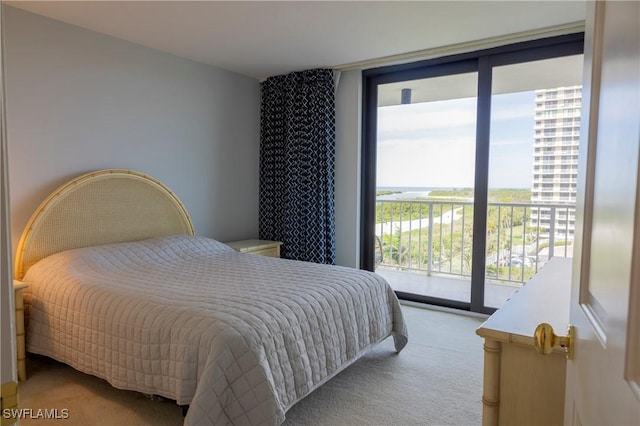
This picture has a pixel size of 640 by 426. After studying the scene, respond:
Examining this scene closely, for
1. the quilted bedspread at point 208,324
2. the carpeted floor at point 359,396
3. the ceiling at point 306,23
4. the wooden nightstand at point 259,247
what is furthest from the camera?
the wooden nightstand at point 259,247

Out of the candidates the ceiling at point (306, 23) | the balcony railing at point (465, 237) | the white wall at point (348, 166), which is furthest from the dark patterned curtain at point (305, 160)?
the balcony railing at point (465, 237)

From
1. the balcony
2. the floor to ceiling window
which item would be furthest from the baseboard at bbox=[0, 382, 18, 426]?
the balcony

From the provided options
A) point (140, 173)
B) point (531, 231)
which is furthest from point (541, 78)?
point (140, 173)

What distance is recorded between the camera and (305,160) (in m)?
4.12

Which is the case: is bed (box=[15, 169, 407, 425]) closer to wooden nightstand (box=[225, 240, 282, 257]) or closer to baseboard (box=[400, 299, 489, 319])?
wooden nightstand (box=[225, 240, 282, 257])

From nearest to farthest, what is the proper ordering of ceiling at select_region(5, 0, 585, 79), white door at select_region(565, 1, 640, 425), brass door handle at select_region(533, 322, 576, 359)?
white door at select_region(565, 1, 640, 425), brass door handle at select_region(533, 322, 576, 359), ceiling at select_region(5, 0, 585, 79)

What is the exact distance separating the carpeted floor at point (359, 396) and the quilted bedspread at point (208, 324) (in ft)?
0.55

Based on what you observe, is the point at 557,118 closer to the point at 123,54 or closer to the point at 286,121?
the point at 286,121

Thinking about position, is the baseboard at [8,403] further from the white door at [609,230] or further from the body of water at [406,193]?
the body of water at [406,193]

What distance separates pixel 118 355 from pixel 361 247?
2.66 m

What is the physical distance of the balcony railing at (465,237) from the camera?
4.27 metres

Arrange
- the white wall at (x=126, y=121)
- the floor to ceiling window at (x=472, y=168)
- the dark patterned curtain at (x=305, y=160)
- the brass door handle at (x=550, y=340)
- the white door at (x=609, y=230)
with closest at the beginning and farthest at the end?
1. the white door at (x=609, y=230)
2. the brass door handle at (x=550, y=340)
3. the white wall at (x=126, y=121)
4. the floor to ceiling window at (x=472, y=168)
5. the dark patterned curtain at (x=305, y=160)

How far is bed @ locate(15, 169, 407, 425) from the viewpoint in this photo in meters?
1.71

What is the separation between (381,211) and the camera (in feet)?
17.6
